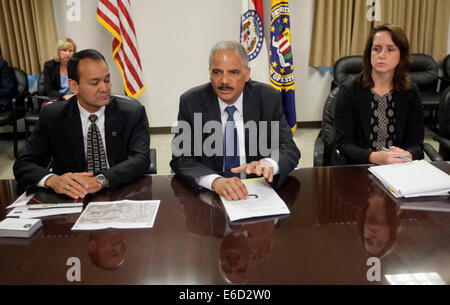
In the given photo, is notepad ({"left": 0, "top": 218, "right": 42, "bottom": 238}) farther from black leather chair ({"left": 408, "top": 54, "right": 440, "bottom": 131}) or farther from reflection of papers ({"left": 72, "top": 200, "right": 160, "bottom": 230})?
black leather chair ({"left": 408, "top": 54, "right": 440, "bottom": 131})

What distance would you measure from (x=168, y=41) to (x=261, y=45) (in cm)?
128

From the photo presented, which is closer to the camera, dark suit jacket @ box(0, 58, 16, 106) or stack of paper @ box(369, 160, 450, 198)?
stack of paper @ box(369, 160, 450, 198)

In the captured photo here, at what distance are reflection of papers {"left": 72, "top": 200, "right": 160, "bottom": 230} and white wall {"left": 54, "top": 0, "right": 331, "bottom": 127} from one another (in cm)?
390

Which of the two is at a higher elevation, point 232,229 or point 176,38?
point 176,38

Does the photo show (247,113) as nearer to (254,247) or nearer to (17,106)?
(254,247)

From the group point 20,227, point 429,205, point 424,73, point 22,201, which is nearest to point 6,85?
point 22,201

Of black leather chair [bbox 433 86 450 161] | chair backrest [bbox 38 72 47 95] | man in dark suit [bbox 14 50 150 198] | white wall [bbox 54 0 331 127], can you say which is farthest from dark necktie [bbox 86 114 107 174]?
white wall [bbox 54 0 331 127]

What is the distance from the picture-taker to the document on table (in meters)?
1.42

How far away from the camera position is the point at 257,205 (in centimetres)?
149

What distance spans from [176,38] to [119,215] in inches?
160

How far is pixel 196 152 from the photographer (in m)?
2.00

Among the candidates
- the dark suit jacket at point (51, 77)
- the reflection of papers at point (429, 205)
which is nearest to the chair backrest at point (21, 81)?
the dark suit jacket at point (51, 77)
